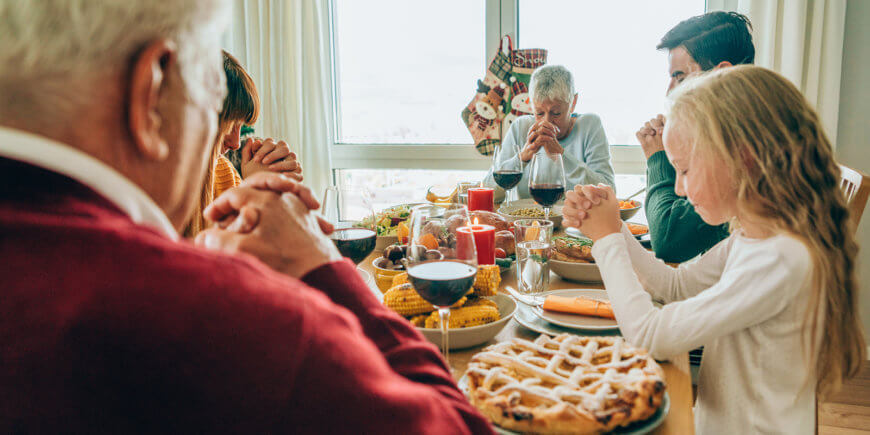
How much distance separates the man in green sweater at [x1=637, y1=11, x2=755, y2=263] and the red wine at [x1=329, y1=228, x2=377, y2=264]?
845 millimetres

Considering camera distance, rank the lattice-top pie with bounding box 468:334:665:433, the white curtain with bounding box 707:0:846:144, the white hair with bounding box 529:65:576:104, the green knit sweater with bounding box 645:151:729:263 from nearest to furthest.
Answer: the lattice-top pie with bounding box 468:334:665:433
the green knit sweater with bounding box 645:151:729:263
the white curtain with bounding box 707:0:846:144
the white hair with bounding box 529:65:576:104

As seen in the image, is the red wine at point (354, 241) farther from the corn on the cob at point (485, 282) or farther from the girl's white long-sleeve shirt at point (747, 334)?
the girl's white long-sleeve shirt at point (747, 334)

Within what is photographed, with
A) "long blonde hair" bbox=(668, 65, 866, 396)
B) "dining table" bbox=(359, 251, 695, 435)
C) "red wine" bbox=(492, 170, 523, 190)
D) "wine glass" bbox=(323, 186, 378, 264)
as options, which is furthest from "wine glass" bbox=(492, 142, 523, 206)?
"long blonde hair" bbox=(668, 65, 866, 396)

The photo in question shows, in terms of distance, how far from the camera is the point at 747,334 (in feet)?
3.18

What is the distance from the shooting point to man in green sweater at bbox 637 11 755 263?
4.94ft

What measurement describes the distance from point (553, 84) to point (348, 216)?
2.14 meters

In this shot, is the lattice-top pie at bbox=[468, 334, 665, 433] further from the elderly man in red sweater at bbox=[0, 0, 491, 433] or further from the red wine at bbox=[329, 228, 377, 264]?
the red wine at bbox=[329, 228, 377, 264]

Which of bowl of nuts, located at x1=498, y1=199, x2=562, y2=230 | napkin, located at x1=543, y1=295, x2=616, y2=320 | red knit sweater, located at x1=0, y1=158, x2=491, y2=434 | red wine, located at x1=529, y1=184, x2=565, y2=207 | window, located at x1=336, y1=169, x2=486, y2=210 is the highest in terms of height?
red knit sweater, located at x1=0, y1=158, x2=491, y2=434

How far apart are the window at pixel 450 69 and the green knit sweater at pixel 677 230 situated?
198 cm

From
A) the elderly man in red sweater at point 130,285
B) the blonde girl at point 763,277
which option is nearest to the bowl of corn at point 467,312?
the blonde girl at point 763,277

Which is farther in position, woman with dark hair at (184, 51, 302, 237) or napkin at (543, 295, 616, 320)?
woman with dark hair at (184, 51, 302, 237)

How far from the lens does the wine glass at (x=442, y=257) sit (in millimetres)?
834

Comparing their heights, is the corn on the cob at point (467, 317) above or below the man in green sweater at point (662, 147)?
below

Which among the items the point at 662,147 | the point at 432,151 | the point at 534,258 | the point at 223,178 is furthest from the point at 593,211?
the point at 432,151
